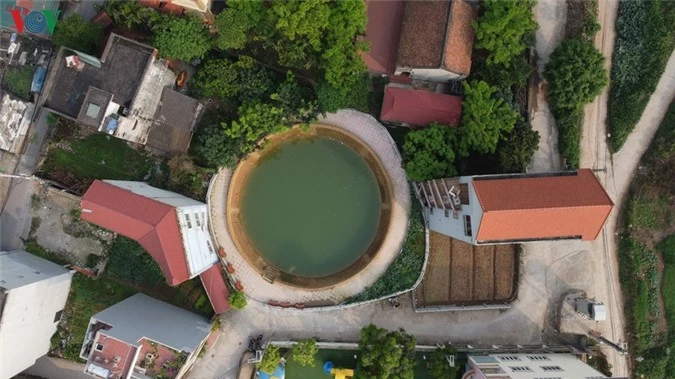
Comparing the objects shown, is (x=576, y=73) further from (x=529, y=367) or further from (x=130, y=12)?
(x=130, y=12)

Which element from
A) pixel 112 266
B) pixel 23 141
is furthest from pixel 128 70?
pixel 112 266

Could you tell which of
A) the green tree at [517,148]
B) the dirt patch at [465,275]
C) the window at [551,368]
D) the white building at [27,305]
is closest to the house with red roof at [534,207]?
the green tree at [517,148]

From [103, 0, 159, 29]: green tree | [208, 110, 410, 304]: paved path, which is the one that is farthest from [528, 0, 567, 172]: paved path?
[103, 0, 159, 29]: green tree

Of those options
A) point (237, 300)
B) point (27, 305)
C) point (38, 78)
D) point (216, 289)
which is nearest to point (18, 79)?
point (38, 78)

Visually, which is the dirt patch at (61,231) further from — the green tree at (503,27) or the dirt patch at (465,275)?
the green tree at (503,27)

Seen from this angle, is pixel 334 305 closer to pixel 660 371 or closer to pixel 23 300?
pixel 23 300
